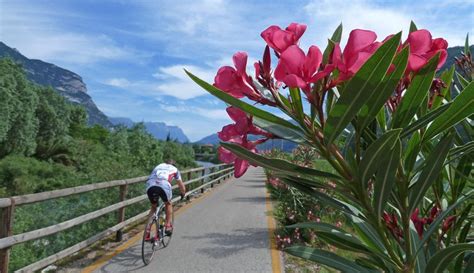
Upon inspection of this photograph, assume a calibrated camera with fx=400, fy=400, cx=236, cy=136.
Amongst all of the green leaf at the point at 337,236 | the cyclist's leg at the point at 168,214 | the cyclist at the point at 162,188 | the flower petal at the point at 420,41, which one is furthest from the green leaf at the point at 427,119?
the cyclist's leg at the point at 168,214

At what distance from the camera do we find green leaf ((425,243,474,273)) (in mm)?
895

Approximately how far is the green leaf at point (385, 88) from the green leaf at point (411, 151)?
8.0 inches

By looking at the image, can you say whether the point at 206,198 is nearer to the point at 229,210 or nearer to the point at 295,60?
the point at 229,210

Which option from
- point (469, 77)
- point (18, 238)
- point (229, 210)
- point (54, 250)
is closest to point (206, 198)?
point (229, 210)

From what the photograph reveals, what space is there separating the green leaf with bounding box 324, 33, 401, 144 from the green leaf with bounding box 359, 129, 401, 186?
78 mm

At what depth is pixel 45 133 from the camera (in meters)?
59.3

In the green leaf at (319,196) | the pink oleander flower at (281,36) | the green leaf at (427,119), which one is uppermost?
the pink oleander flower at (281,36)

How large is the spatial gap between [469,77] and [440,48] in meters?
1.00

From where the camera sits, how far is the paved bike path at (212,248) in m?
5.43

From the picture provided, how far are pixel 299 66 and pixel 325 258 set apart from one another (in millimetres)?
707

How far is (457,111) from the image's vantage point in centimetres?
84

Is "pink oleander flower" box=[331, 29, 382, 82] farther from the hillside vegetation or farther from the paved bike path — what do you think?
the hillside vegetation

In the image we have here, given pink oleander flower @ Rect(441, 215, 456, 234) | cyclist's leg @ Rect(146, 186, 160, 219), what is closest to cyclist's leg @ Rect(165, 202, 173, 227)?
cyclist's leg @ Rect(146, 186, 160, 219)

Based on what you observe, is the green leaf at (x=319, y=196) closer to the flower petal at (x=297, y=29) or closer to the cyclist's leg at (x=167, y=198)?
the flower petal at (x=297, y=29)
